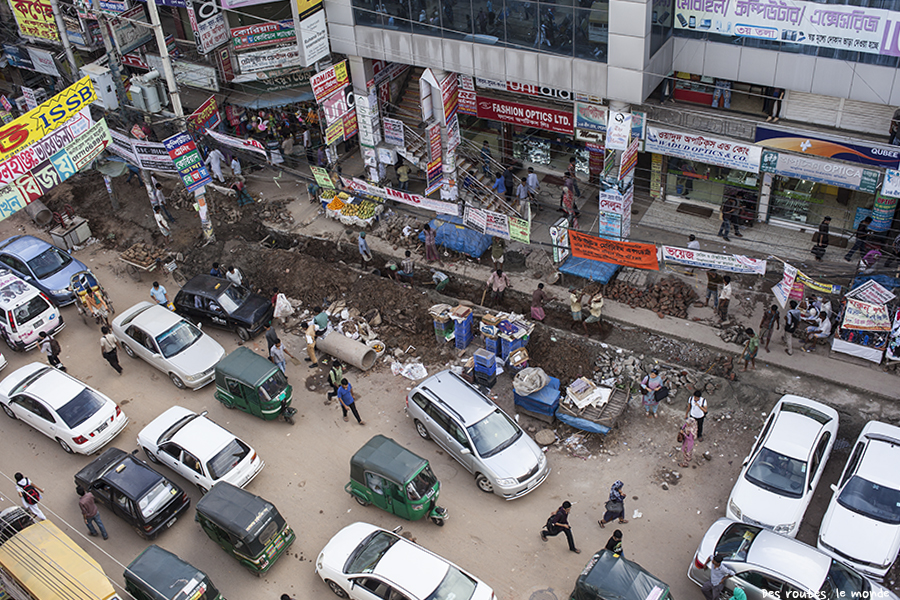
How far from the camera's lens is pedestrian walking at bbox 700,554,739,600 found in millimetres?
15773

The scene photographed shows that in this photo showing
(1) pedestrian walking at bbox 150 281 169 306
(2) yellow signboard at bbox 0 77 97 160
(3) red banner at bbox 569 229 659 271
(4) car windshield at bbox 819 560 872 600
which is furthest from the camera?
(1) pedestrian walking at bbox 150 281 169 306

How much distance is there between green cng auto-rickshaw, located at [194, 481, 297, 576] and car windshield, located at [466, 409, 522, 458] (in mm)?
4881

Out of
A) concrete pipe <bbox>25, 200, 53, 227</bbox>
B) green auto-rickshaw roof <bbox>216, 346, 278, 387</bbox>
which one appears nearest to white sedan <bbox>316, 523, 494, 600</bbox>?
green auto-rickshaw roof <bbox>216, 346, 278, 387</bbox>

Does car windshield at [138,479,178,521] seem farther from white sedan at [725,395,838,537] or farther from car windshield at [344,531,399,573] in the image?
white sedan at [725,395,838,537]

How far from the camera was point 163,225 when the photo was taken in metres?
28.4

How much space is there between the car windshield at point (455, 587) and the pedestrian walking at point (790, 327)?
446 inches

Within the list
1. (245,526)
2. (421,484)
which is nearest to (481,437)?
(421,484)

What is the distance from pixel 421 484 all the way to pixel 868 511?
9.78 m

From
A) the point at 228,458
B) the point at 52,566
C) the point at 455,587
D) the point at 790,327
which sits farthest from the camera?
the point at 790,327

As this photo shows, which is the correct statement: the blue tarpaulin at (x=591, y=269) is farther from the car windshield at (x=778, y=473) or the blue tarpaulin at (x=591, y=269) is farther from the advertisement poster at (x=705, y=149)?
the car windshield at (x=778, y=473)

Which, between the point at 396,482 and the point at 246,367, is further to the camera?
the point at 246,367

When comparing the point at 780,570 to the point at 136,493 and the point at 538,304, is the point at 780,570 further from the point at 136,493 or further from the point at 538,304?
the point at 136,493

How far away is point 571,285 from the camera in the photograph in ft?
80.6

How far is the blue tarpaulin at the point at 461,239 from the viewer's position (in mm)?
25703
